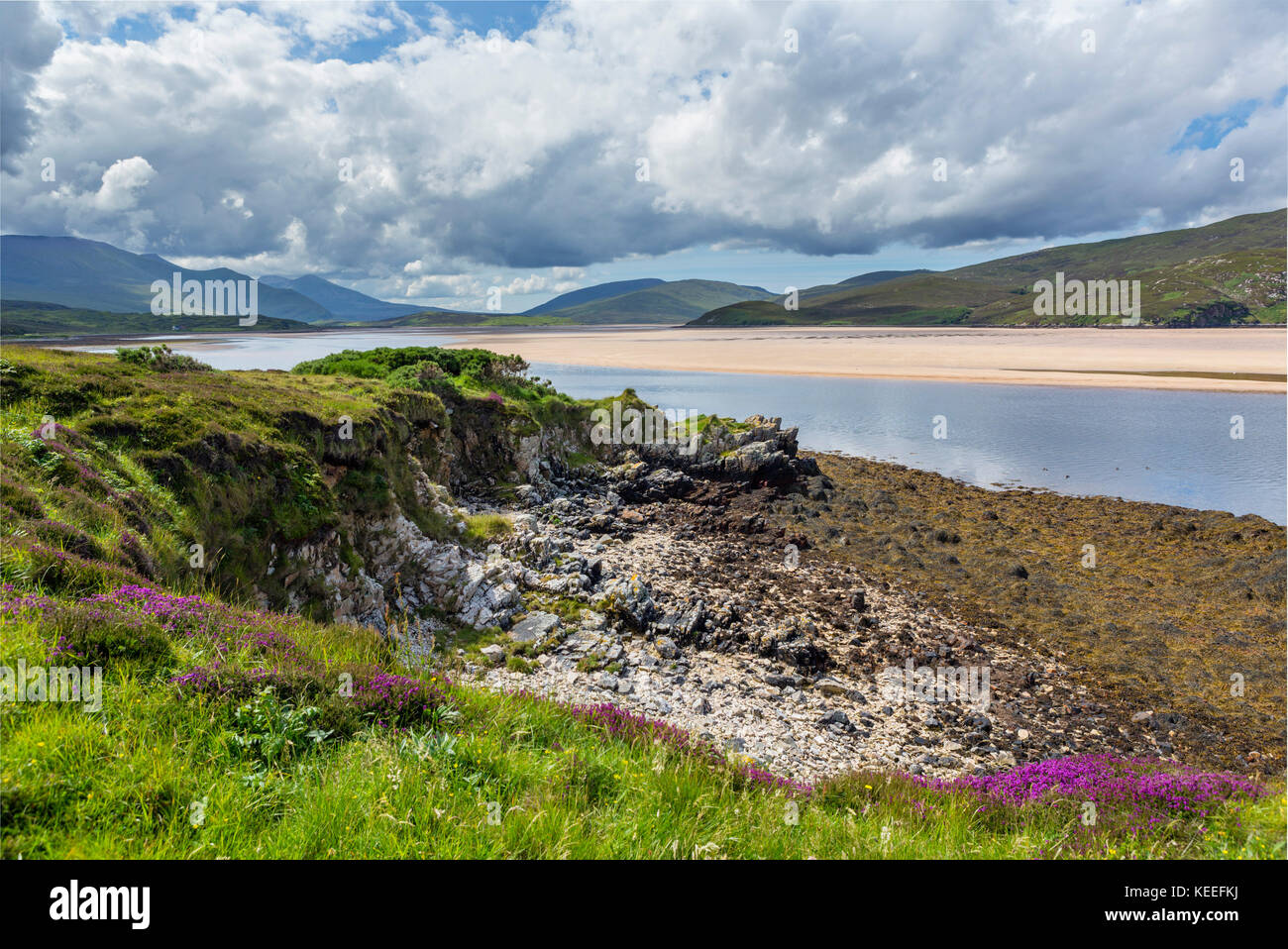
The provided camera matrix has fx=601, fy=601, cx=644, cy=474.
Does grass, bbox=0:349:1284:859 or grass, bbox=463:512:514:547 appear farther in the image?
grass, bbox=463:512:514:547

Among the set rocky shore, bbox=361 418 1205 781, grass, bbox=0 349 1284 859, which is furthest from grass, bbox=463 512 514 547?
grass, bbox=0 349 1284 859

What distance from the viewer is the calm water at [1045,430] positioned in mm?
31969

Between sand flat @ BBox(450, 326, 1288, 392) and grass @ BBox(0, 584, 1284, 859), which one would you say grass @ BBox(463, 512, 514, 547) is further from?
sand flat @ BBox(450, 326, 1288, 392)

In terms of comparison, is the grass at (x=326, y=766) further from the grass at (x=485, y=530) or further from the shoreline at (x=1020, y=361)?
the shoreline at (x=1020, y=361)

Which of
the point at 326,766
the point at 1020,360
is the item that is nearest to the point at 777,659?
the point at 326,766

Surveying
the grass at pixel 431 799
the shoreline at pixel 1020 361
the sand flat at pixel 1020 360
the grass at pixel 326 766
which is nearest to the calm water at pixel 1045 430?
the shoreline at pixel 1020 361

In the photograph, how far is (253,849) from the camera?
356cm

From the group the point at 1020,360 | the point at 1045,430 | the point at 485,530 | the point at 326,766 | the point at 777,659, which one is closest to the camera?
the point at 326,766

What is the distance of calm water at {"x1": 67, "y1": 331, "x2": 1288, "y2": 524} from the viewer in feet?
105

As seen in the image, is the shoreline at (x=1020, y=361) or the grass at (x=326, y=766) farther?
the shoreline at (x=1020, y=361)

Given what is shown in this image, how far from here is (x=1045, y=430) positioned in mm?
44906

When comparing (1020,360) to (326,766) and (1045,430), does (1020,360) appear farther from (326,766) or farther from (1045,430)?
(326,766)
